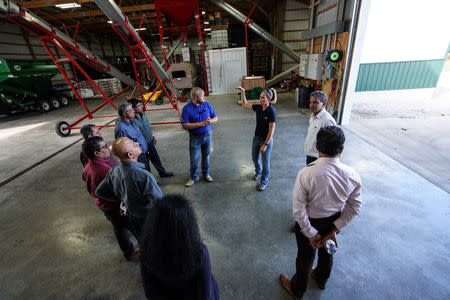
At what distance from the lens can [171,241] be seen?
89 cm

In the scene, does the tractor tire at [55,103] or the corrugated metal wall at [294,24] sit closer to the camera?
the tractor tire at [55,103]

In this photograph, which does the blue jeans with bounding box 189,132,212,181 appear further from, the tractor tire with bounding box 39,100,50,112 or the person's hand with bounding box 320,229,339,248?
the tractor tire with bounding box 39,100,50,112

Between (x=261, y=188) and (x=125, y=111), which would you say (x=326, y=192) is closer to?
(x=261, y=188)

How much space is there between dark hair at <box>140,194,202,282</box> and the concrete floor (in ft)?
5.33

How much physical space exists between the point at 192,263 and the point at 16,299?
2878mm

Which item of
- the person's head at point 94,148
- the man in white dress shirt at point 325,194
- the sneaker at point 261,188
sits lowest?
the sneaker at point 261,188

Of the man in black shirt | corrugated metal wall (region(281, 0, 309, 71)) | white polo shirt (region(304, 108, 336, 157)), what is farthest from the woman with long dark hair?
corrugated metal wall (region(281, 0, 309, 71))

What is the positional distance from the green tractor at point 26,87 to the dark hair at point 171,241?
13.2 meters

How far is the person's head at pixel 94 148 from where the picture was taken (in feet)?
6.86

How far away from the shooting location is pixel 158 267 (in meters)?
0.95

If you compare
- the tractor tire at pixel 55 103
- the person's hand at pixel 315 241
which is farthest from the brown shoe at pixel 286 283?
the tractor tire at pixel 55 103

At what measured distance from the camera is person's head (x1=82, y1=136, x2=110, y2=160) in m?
2.09

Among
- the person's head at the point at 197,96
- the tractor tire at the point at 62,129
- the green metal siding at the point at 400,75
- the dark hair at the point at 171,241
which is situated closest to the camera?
the dark hair at the point at 171,241

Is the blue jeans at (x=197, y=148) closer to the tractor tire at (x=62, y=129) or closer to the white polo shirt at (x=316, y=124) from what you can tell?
the white polo shirt at (x=316, y=124)
